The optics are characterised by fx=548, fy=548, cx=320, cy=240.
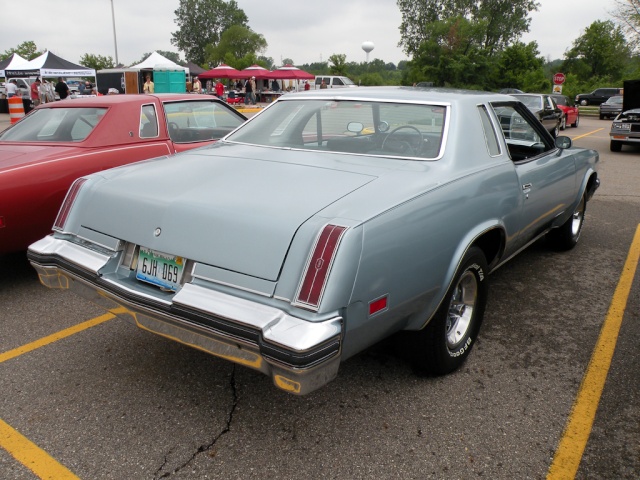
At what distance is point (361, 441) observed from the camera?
258cm

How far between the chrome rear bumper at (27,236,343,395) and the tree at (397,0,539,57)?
6234 centimetres

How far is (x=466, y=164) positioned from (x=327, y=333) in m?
1.54

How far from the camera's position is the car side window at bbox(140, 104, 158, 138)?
17.5ft

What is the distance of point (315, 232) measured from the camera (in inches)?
89.0

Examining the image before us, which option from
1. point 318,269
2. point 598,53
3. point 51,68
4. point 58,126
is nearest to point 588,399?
point 318,269

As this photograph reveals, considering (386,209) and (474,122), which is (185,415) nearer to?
(386,209)

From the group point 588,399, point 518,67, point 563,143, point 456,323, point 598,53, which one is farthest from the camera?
point 598,53

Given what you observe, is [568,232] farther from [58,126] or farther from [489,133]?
[58,126]

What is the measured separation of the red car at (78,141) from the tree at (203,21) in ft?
354

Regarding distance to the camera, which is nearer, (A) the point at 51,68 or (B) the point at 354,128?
(B) the point at 354,128

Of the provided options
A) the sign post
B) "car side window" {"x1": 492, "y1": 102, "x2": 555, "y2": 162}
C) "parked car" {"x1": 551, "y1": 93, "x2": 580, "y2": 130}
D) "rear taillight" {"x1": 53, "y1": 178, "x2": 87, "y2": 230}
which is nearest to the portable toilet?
"parked car" {"x1": 551, "y1": 93, "x2": 580, "y2": 130}

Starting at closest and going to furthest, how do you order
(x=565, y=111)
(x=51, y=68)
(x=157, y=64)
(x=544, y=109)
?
1. (x=544, y=109)
2. (x=565, y=111)
3. (x=51, y=68)
4. (x=157, y=64)

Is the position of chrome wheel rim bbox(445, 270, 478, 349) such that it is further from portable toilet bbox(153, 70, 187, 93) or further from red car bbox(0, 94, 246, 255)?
portable toilet bbox(153, 70, 187, 93)

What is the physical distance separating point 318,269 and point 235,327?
0.41 meters
